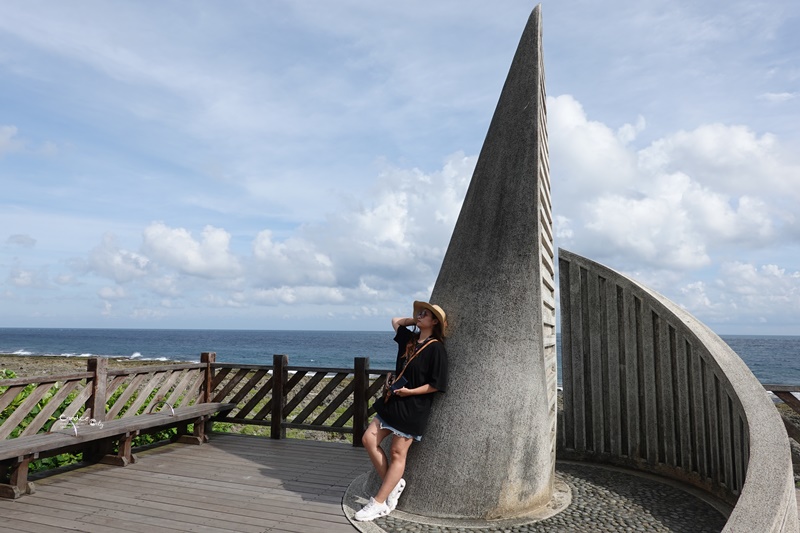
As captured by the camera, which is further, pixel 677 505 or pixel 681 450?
pixel 681 450

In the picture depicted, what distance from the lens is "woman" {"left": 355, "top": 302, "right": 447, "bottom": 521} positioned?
4.70 metres

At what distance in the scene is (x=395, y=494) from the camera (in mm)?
4746

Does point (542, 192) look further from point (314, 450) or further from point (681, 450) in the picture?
point (314, 450)

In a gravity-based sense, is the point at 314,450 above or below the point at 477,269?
below

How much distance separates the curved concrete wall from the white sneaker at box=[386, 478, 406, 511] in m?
2.69

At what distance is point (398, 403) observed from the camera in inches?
188

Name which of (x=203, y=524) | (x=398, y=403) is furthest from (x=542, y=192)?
(x=203, y=524)

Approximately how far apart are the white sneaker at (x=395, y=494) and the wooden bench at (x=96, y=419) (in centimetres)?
317

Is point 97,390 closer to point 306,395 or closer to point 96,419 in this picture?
point 96,419

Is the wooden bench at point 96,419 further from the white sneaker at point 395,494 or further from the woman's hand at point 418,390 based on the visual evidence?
the woman's hand at point 418,390

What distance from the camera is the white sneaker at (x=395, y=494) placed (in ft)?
15.5

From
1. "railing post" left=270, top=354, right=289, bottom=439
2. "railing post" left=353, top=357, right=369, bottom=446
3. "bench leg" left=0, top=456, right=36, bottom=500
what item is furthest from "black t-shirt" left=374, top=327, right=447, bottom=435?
"railing post" left=270, top=354, right=289, bottom=439

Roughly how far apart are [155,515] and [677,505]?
180 inches

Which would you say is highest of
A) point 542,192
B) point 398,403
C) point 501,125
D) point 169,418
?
point 501,125
